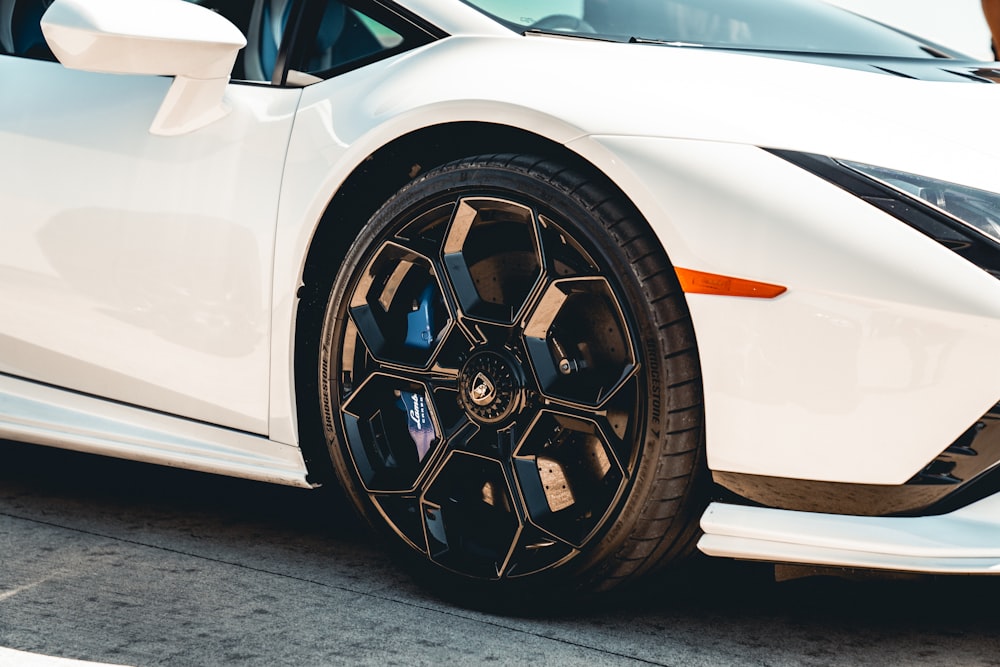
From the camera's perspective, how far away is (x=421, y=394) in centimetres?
212

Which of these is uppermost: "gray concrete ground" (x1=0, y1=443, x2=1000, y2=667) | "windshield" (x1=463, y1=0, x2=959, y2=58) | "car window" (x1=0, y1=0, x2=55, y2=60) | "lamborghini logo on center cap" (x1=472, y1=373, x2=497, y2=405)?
"windshield" (x1=463, y1=0, x2=959, y2=58)

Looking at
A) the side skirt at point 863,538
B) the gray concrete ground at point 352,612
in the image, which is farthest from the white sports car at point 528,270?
the gray concrete ground at point 352,612

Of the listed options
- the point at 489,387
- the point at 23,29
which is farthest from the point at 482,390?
the point at 23,29

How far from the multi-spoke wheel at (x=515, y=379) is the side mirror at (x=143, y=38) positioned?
0.46 m

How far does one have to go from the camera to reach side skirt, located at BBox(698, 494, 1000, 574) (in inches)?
65.4

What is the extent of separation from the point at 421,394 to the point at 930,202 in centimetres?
92

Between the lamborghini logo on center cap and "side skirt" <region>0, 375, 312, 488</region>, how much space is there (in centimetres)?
44

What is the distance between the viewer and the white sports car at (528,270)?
167cm

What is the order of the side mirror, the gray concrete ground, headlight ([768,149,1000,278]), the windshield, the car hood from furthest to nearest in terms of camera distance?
the windshield < the side mirror < the gray concrete ground < the car hood < headlight ([768,149,1000,278])

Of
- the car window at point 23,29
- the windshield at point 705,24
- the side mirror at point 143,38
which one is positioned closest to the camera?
the side mirror at point 143,38

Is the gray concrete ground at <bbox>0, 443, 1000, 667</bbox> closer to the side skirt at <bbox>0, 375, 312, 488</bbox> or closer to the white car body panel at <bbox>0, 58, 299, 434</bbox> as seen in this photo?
the side skirt at <bbox>0, 375, 312, 488</bbox>

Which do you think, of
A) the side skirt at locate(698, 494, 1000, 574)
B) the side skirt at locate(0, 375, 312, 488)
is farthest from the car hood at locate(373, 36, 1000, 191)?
the side skirt at locate(0, 375, 312, 488)

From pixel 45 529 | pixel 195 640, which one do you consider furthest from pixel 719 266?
pixel 45 529

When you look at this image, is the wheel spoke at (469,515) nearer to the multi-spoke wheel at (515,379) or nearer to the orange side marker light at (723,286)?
the multi-spoke wheel at (515,379)
